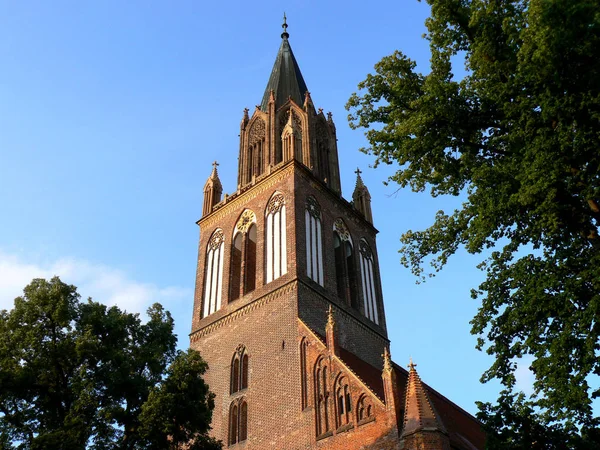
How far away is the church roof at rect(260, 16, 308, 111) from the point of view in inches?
1177

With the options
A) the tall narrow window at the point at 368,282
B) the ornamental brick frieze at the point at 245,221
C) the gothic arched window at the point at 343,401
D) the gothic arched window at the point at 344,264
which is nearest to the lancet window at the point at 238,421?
the gothic arched window at the point at 343,401

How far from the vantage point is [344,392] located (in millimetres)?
17469

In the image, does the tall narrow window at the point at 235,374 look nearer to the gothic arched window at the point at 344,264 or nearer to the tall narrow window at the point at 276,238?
the tall narrow window at the point at 276,238

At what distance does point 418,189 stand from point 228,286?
11.2 m

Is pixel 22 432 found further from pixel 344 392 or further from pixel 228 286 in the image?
pixel 228 286

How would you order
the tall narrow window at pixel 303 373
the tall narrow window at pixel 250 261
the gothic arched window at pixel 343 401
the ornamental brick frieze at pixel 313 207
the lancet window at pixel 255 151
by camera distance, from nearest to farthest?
the gothic arched window at pixel 343 401 → the tall narrow window at pixel 303 373 → the tall narrow window at pixel 250 261 → the ornamental brick frieze at pixel 313 207 → the lancet window at pixel 255 151

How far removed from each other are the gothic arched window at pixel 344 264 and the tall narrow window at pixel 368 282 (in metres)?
0.50

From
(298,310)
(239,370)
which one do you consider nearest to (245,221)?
(298,310)

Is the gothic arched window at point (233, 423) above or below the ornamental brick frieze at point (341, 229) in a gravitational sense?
below

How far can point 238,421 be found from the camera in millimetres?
19969

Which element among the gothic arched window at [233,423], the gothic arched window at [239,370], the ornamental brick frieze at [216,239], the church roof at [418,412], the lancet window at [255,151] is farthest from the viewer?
the lancet window at [255,151]

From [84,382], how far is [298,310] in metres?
9.71

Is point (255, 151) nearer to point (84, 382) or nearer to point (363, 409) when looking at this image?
point (363, 409)

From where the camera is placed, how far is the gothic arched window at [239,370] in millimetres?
20938
